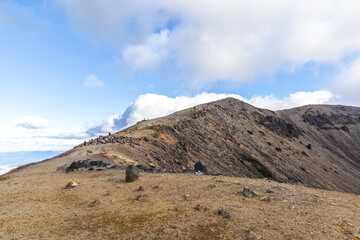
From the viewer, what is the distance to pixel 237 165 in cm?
4222

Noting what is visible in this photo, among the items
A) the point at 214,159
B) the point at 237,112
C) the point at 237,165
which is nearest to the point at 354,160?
the point at 237,112

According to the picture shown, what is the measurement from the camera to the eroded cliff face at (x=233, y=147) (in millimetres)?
31125

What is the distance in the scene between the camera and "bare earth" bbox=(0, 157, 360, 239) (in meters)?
7.30

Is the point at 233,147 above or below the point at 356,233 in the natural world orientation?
above

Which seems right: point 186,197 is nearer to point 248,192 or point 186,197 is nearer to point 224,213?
point 224,213

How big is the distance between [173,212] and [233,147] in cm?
4063

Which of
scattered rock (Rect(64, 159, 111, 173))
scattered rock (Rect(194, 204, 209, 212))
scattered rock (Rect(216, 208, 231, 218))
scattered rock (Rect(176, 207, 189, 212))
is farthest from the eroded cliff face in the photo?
scattered rock (Rect(216, 208, 231, 218))

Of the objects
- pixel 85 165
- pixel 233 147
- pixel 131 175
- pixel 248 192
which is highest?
pixel 233 147

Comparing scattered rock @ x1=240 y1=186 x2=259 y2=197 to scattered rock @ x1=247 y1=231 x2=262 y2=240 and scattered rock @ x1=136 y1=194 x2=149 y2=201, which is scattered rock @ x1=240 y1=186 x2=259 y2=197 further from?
scattered rock @ x1=136 y1=194 x2=149 y2=201

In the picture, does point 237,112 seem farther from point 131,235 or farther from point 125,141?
point 131,235

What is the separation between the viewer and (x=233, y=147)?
47.8m

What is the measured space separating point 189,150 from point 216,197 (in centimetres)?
2869

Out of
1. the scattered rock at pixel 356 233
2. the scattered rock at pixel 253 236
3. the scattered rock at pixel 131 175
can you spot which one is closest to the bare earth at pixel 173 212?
the scattered rock at pixel 356 233

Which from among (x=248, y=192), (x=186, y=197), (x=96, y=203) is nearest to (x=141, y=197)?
(x=96, y=203)
